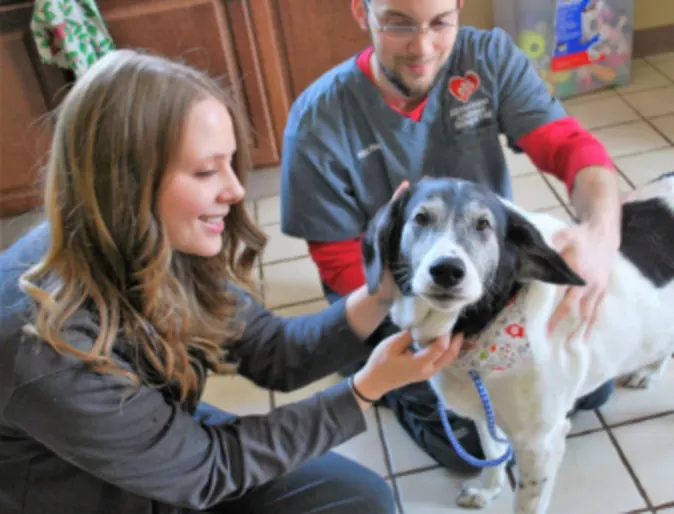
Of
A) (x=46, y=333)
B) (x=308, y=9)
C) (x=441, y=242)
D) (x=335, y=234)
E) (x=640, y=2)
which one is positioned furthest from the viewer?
(x=640, y=2)

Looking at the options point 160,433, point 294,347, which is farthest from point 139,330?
point 294,347

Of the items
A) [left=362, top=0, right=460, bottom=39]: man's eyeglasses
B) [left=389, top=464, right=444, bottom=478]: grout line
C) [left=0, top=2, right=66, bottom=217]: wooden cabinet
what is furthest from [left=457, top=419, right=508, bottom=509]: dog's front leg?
[left=0, top=2, right=66, bottom=217]: wooden cabinet

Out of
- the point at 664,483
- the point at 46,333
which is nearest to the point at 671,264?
the point at 664,483

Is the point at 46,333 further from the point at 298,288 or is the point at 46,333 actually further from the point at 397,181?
the point at 298,288

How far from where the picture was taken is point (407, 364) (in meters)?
1.13

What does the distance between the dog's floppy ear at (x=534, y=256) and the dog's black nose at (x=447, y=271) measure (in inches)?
6.3

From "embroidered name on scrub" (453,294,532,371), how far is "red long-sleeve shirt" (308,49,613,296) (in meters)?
0.47

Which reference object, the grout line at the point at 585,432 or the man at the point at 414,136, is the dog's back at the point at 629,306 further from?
the grout line at the point at 585,432

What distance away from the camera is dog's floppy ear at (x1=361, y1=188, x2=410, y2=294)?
1.15m

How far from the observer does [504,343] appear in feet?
3.68

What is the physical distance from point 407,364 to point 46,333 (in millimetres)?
611

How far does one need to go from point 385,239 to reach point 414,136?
513mm

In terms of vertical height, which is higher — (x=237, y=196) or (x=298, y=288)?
(x=237, y=196)

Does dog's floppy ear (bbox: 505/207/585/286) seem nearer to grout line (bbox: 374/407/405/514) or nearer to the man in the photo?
the man
